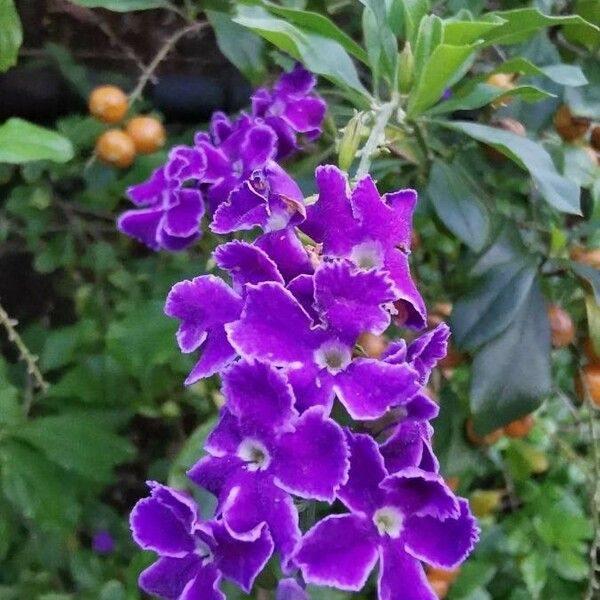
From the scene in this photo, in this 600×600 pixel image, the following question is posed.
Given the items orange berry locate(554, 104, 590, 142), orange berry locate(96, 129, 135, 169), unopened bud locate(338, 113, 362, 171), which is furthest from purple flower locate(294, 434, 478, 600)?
orange berry locate(96, 129, 135, 169)

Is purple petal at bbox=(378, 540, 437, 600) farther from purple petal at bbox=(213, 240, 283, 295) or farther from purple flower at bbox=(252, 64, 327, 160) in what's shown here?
purple flower at bbox=(252, 64, 327, 160)

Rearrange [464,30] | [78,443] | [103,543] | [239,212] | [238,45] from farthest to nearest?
[103,543]
[78,443]
[238,45]
[464,30]
[239,212]

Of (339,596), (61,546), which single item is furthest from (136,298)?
(339,596)

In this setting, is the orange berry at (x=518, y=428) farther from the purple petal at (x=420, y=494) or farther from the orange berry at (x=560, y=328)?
the purple petal at (x=420, y=494)

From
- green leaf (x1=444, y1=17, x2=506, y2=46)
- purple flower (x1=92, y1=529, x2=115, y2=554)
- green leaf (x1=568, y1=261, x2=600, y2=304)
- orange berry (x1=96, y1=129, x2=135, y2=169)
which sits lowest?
purple flower (x1=92, y1=529, x2=115, y2=554)

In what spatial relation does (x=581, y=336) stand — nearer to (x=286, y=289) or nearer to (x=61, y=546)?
(x=286, y=289)

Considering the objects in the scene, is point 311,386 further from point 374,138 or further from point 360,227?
point 374,138

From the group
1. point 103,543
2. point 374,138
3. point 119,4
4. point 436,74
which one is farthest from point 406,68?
point 103,543
